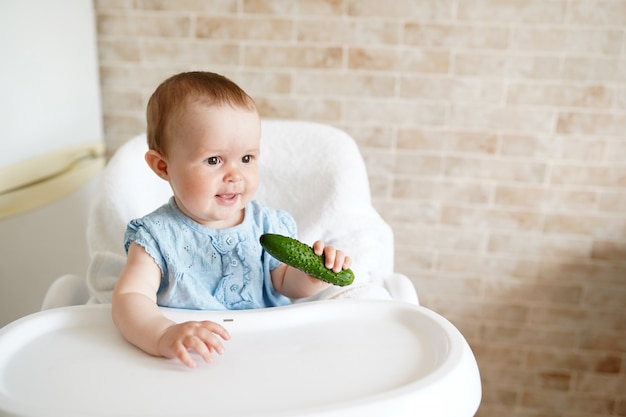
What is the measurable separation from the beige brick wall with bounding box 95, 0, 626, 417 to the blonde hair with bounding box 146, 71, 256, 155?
0.88 m

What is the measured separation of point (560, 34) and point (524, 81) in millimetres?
161

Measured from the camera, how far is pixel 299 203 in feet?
4.75

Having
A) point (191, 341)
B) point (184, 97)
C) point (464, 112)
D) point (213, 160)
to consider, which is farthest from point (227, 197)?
point (464, 112)

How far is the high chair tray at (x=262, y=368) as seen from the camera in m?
0.73

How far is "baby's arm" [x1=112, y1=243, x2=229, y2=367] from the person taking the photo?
2.66ft

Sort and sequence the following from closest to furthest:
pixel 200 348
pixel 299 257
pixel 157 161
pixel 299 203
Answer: pixel 200 348 → pixel 299 257 → pixel 157 161 → pixel 299 203

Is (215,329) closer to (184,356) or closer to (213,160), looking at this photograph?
(184,356)

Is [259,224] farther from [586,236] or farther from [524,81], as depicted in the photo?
[586,236]

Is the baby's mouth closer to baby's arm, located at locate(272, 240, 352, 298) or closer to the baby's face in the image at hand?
the baby's face

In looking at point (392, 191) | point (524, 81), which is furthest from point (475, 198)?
point (524, 81)

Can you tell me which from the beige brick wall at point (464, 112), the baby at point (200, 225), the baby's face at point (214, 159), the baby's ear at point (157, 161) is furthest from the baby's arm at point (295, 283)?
the beige brick wall at point (464, 112)

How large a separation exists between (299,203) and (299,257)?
0.52 m

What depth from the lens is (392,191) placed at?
195 centimetres

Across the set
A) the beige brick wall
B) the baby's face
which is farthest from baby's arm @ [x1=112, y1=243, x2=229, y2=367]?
the beige brick wall
